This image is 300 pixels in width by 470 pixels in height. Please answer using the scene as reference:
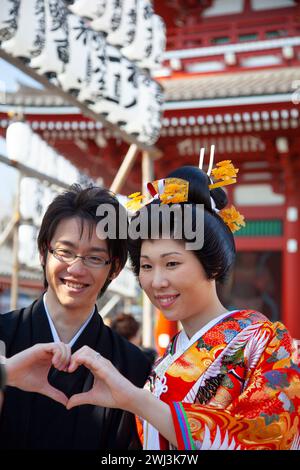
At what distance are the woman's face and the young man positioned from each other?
0.19m

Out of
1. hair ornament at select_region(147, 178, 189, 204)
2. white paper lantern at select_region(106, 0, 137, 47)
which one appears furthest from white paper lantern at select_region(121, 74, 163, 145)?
hair ornament at select_region(147, 178, 189, 204)

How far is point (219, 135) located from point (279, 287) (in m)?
3.22

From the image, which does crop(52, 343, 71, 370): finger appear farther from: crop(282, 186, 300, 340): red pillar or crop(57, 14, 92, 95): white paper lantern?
crop(282, 186, 300, 340): red pillar

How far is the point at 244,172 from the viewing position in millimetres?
9250

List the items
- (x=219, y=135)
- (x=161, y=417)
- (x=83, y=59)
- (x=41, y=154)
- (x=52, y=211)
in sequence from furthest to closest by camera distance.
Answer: (x=219, y=135) < (x=41, y=154) < (x=83, y=59) < (x=52, y=211) < (x=161, y=417)

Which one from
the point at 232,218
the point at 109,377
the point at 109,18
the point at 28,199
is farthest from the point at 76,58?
the point at 109,377

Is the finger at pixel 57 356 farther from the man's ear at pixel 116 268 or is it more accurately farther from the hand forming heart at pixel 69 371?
the man's ear at pixel 116 268

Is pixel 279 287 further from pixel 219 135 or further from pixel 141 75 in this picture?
pixel 141 75

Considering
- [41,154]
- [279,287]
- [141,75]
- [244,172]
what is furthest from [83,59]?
[279,287]

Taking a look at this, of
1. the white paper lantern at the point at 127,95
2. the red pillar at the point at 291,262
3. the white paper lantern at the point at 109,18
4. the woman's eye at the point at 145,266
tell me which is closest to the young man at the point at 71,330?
the woman's eye at the point at 145,266

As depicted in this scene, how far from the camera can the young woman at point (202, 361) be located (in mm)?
1526

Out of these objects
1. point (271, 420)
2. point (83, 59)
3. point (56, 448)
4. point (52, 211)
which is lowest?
point (56, 448)

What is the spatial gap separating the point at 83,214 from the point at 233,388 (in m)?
0.77
